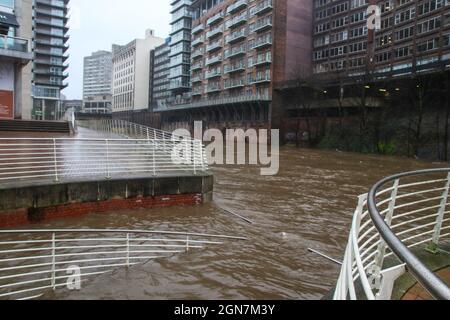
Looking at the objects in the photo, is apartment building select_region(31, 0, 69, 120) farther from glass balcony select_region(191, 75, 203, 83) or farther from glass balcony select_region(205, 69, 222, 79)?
glass balcony select_region(205, 69, 222, 79)

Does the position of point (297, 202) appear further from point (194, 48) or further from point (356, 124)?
point (194, 48)

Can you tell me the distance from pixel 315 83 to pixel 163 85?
253 ft

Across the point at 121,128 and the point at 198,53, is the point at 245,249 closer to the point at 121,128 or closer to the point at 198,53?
the point at 121,128

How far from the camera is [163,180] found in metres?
11.3

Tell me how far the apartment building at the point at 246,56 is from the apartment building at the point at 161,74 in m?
30.3

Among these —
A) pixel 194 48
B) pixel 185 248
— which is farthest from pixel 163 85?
pixel 185 248

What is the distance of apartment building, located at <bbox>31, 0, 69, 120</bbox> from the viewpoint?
90.2 metres

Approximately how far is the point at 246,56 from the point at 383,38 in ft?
78.3

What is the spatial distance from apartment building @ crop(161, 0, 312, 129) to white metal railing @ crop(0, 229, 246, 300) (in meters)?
53.9

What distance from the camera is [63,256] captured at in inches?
251

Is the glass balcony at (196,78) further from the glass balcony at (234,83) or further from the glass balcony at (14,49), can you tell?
the glass balcony at (14,49)

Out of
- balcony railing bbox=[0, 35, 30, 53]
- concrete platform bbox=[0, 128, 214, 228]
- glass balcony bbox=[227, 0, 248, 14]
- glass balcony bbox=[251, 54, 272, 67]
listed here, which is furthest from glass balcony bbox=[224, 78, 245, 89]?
concrete platform bbox=[0, 128, 214, 228]

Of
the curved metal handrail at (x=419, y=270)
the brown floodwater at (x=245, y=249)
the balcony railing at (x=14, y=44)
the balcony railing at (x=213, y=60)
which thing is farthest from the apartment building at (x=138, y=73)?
the curved metal handrail at (x=419, y=270)

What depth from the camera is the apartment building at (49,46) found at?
9019cm
